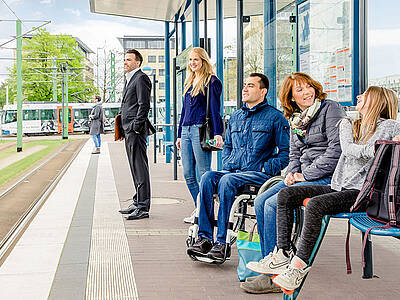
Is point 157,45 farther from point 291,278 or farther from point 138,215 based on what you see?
point 291,278

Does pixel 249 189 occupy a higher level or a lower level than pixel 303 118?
lower

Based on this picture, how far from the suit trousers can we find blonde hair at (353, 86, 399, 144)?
3.76 meters

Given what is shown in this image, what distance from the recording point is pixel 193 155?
20.9 ft

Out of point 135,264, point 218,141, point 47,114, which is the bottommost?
point 135,264

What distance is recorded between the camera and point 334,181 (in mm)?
4129

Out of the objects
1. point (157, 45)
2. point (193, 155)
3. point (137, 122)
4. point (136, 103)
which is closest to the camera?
point (193, 155)

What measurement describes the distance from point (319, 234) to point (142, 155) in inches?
157

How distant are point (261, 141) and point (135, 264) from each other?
4.78 feet

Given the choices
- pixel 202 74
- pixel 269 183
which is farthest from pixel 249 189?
pixel 202 74

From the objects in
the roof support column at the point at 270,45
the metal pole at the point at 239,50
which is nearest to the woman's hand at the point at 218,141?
the roof support column at the point at 270,45

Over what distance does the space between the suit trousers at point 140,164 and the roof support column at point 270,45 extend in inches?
66.2

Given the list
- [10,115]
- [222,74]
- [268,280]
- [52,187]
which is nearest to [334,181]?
[268,280]

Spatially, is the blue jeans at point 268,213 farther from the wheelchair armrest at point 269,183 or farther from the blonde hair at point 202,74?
the blonde hair at point 202,74

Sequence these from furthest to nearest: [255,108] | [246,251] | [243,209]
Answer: [255,108] < [243,209] < [246,251]
